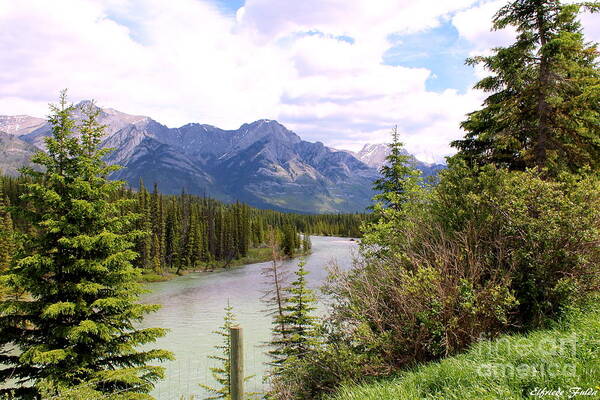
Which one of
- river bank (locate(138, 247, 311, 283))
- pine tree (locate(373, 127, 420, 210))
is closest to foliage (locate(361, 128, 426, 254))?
pine tree (locate(373, 127, 420, 210))

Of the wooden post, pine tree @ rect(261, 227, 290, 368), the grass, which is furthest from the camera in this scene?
pine tree @ rect(261, 227, 290, 368)

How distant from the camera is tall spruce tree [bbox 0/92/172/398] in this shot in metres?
11.4

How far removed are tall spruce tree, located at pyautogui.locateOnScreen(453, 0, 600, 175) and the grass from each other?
26.9 feet

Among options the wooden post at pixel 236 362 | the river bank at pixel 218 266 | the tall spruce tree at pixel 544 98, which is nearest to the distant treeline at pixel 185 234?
the river bank at pixel 218 266

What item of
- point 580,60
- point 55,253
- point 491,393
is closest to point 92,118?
point 55,253

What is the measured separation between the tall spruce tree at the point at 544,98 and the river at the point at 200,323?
7569 millimetres

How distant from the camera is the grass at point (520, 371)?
467cm

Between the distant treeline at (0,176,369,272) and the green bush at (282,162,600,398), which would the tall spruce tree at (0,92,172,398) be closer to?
the green bush at (282,162,600,398)

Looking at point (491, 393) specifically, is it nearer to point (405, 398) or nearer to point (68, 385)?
point (405, 398)

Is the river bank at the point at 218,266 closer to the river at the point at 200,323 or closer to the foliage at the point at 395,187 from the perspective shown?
the river at the point at 200,323

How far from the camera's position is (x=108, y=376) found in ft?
37.2

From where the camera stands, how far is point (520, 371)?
521cm

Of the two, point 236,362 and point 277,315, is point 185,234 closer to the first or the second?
point 277,315

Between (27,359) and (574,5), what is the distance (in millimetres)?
21596
